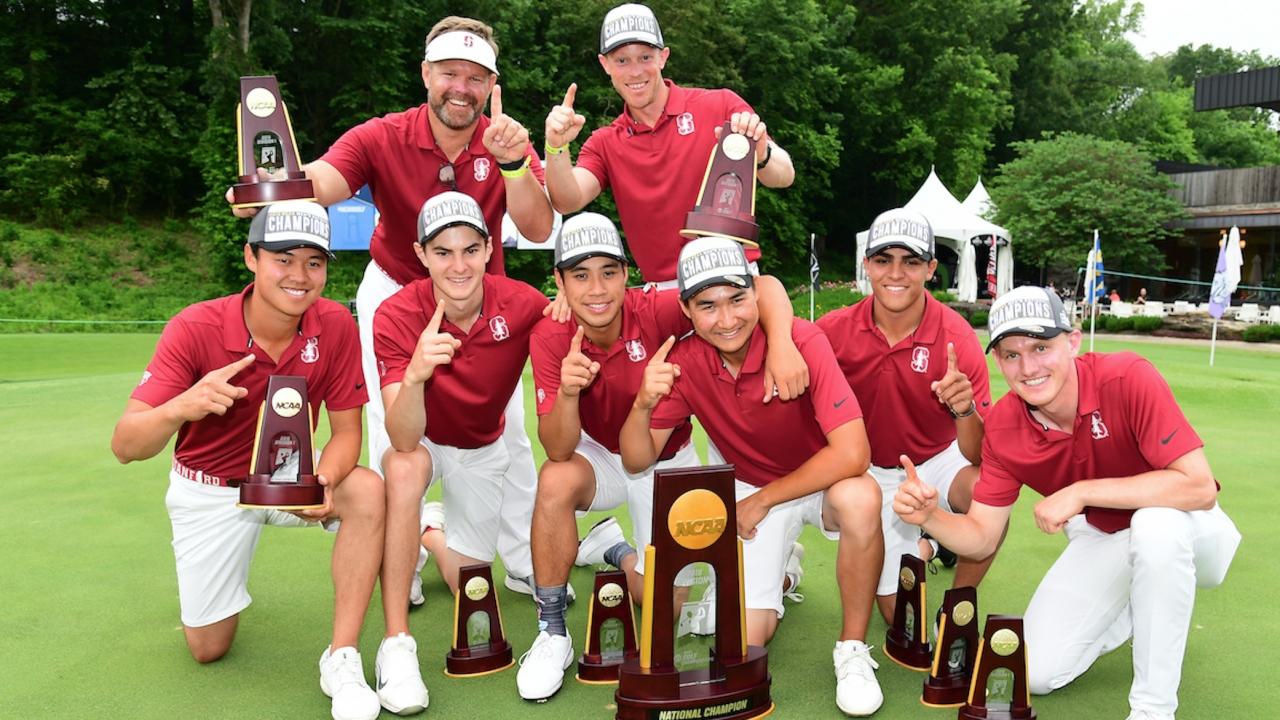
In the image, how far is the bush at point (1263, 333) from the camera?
22062mm

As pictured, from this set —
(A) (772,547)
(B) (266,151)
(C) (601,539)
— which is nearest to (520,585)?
(C) (601,539)

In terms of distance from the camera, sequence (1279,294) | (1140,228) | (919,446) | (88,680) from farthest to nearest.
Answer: (1140,228), (1279,294), (919,446), (88,680)

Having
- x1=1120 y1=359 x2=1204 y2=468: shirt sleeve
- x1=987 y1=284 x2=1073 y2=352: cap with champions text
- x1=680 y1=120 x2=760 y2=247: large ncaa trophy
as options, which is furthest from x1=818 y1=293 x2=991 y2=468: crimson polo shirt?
x1=1120 y1=359 x2=1204 y2=468: shirt sleeve

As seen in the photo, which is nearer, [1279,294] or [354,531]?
[354,531]

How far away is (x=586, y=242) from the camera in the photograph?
4379 mm

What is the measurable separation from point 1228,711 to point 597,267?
2985 mm

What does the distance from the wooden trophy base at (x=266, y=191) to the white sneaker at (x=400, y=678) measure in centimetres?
201

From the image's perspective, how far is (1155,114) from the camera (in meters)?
56.1

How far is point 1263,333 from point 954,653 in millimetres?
22468

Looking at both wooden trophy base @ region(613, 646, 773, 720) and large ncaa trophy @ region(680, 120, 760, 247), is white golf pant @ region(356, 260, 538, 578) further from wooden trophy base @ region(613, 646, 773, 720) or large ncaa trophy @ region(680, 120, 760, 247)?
wooden trophy base @ region(613, 646, 773, 720)

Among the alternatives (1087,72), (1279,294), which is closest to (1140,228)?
(1279,294)

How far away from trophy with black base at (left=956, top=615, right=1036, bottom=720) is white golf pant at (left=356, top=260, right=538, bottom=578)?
239cm

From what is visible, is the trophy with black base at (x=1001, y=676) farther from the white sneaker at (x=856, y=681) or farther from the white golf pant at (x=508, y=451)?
the white golf pant at (x=508, y=451)

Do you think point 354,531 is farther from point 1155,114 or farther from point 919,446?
point 1155,114
